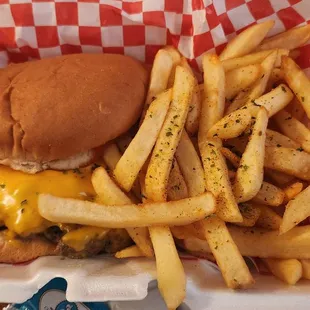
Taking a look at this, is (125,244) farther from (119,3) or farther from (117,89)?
(119,3)

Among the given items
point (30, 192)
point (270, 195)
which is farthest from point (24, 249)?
point (270, 195)

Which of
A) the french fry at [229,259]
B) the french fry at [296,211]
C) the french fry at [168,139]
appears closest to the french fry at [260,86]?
the french fry at [168,139]

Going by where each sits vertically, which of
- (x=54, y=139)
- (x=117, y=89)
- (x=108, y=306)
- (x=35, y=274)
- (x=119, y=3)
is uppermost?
(x=119, y=3)

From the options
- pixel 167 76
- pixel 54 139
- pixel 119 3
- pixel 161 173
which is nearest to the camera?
pixel 161 173

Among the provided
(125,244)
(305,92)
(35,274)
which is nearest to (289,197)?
(305,92)

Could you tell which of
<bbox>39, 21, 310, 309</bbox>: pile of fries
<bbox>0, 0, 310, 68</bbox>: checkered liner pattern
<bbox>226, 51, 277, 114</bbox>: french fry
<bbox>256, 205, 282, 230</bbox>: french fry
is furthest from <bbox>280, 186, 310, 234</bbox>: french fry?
<bbox>0, 0, 310, 68</bbox>: checkered liner pattern

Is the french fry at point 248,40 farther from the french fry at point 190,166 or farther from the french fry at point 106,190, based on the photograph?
the french fry at point 106,190
